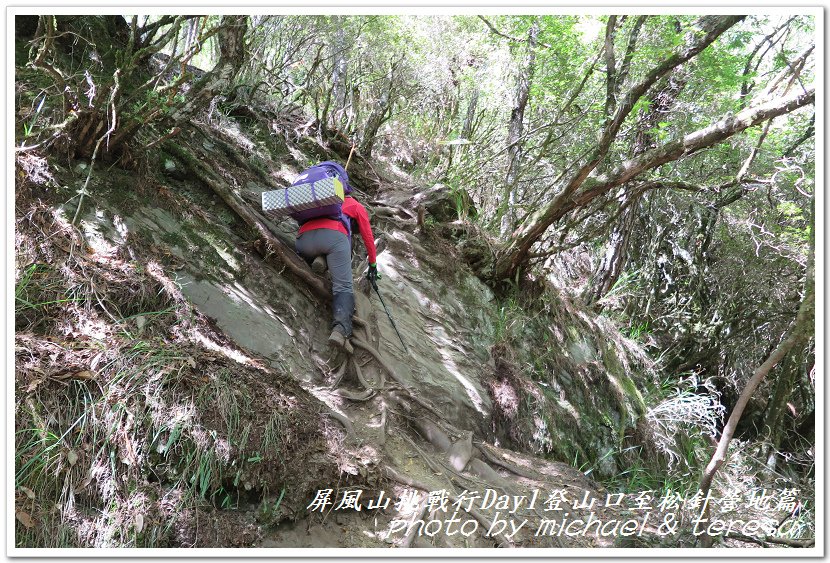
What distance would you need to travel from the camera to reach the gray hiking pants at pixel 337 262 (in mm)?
5117

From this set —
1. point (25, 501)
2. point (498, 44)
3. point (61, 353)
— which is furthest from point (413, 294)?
point (498, 44)

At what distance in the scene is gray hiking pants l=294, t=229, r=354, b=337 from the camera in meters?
5.12

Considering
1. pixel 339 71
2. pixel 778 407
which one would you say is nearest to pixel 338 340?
pixel 778 407

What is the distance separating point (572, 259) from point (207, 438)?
25.8 feet

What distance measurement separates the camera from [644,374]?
8.59 metres

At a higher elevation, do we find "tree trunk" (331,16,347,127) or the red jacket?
"tree trunk" (331,16,347,127)

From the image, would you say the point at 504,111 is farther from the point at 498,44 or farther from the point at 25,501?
the point at 25,501

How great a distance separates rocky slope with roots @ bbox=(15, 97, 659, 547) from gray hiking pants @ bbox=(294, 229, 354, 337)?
0.24m

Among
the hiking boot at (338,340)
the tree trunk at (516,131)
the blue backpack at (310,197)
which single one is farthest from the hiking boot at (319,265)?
the tree trunk at (516,131)

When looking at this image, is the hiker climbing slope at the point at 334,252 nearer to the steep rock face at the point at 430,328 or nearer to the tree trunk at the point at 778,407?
the steep rock face at the point at 430,328

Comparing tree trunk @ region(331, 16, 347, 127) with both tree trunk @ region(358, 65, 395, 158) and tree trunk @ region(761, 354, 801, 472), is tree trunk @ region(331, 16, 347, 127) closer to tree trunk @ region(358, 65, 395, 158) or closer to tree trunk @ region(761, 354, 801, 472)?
tree trunk @ region(358, 65, 395, 158)

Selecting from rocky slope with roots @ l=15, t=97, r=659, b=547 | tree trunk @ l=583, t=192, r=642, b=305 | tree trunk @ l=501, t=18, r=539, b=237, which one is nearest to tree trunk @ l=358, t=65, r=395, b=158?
rocky slope with roots @ l=15, t=97, r=659, b=547

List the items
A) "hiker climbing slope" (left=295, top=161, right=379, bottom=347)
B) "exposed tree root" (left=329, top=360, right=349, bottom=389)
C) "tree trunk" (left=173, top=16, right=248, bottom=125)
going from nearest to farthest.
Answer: "exposed tree root" (left=329, top=360, right=349, bottom=389)
"tree trunk" (left=173, top=16, right=248, bottom=125)
"hiker climbing slope" (left=295, top=161, right=379, bottom=347)
